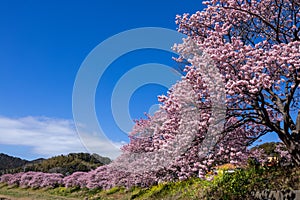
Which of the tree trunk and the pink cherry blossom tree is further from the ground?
the pink cherry blossom tree

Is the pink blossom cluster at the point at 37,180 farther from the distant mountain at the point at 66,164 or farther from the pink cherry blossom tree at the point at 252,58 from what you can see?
the pink cherry blossom tree at the point at 252,58

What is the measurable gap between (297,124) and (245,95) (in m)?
2.50

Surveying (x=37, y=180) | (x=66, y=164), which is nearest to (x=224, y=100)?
(x=37, y=180)

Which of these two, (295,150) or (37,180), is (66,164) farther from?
(295,150)

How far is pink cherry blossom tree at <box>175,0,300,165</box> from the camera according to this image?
9.17 m

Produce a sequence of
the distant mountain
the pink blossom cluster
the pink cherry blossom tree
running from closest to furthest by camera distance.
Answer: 1. the pink cherry blossom tree
2. the pink blossom cluster
3. the distant mountain

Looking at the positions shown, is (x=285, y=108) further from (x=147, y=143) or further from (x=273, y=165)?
(x=147, y=143)

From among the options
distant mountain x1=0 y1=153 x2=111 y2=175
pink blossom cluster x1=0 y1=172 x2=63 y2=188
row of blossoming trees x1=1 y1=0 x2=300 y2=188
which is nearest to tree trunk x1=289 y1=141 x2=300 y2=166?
row of blossoming trees x1=1 y1=0 x2=300 y2=188

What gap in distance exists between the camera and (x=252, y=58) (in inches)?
379

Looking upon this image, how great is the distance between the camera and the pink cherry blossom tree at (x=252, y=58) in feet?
30.1

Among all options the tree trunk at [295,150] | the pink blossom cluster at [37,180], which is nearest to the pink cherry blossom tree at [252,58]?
the tree trunk at [295,150]

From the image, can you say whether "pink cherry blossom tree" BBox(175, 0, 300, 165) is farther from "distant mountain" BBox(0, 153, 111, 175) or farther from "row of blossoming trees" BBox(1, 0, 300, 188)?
"distant mountain" BBox(0, 153, 111, 175)

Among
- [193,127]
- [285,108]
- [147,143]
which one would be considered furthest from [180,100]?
[147,143]

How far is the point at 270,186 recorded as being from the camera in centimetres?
993
